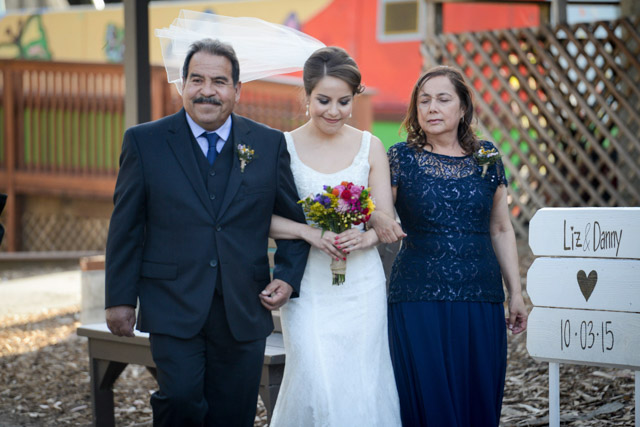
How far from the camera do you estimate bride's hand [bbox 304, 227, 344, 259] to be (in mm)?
3068

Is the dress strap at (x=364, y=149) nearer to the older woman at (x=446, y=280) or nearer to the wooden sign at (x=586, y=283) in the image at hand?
the older woman at (x=446, y=280)

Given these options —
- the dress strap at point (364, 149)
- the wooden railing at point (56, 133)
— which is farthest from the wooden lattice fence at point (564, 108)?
the dress strap at point (364, 149)

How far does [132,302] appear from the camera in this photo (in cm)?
286

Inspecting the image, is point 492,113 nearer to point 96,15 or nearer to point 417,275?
point 417,275

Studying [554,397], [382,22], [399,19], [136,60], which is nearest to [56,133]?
[382,22]

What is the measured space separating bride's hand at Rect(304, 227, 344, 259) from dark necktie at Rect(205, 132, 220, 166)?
46 centimetres

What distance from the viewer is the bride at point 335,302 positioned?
3.12 metres

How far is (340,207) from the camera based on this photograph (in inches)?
118

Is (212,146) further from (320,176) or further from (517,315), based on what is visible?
(517,315)

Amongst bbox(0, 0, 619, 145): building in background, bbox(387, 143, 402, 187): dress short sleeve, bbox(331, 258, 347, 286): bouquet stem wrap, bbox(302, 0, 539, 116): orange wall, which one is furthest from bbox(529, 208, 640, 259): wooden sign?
bbox(302, 0, 539, 116): orange wall

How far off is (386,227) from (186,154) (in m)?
0.81

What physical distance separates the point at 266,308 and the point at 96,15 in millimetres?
13056

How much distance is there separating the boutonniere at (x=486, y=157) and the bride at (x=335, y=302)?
37 cm

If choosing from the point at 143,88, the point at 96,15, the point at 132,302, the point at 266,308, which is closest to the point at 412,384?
the point at 266,308
